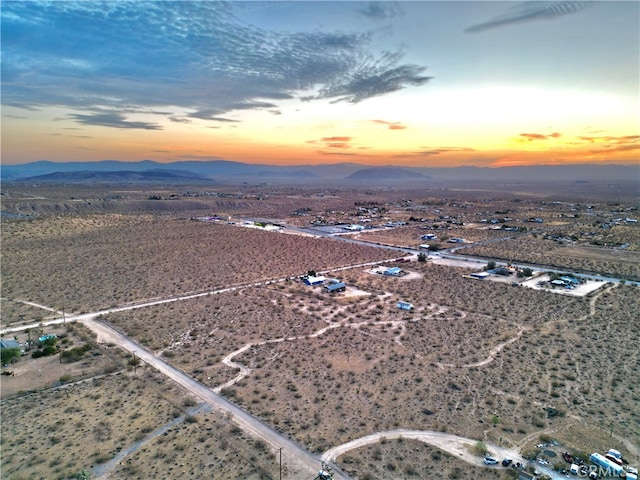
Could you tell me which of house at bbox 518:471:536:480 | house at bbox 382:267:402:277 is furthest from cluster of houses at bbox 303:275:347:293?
house at bbox 518:471:536:480

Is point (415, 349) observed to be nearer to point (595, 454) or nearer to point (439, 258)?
point (595, 454)

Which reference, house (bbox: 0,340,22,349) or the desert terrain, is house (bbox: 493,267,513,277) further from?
house (bbox: 0,340,22,349)

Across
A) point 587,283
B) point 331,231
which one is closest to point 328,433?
point 587,283

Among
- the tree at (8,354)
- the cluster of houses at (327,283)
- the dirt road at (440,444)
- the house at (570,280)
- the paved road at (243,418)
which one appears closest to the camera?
the paved road at (243,418)

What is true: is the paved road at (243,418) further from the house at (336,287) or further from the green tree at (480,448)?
the house at (336,287)

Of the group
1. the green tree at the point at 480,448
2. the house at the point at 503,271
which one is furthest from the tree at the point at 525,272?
the green tree at the point at 480,448

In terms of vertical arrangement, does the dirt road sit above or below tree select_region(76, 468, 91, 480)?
below

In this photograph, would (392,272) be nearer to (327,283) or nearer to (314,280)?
(327,283)
